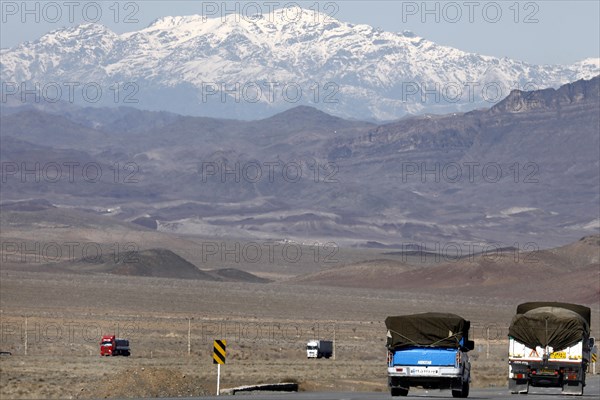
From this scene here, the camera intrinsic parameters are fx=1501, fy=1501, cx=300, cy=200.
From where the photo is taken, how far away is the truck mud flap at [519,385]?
42.2 meters

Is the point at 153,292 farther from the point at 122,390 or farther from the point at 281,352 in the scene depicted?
the point at 122,390

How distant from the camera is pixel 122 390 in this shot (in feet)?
133

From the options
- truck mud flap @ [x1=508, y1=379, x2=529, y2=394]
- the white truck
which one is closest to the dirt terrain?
the white truck

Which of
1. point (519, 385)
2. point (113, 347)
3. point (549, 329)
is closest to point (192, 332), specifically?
point (113, 347)

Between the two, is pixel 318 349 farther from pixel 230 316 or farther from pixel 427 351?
pixel 230 316

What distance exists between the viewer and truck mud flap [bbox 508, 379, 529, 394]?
4225cm

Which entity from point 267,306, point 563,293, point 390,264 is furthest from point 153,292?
point 390,264

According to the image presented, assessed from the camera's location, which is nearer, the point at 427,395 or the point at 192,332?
the point at 427,395

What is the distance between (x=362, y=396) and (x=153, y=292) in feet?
270

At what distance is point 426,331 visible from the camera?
128 ft

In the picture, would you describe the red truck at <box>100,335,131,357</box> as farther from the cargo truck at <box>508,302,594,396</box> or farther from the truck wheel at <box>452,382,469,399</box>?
the truck wheel at <box>452,382,469,399</box>

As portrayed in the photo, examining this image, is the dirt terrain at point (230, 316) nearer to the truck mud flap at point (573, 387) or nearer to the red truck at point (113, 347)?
the red truck at point (113, 347)

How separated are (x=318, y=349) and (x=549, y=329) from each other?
2710 centimetres

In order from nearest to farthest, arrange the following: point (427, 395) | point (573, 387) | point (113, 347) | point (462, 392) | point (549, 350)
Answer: point (462, 392), point (549, 350), point (573, 387), point (427, 395), point (113, 347)
